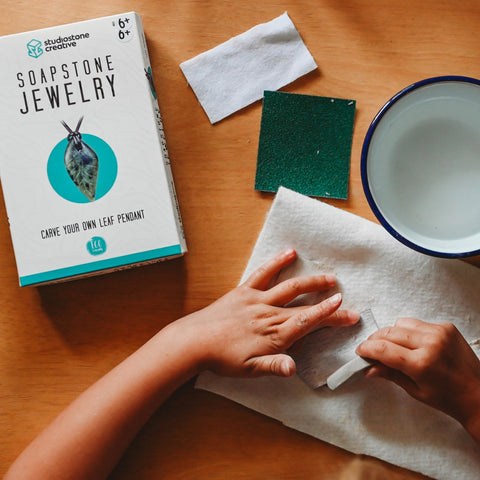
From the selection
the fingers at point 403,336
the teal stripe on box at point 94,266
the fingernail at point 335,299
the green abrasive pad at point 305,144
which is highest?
A: the green abrasive pad at point 305,144

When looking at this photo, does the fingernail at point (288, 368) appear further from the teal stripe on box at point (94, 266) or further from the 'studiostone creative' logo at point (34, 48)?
the 'studiostone creative' logo at point (34, 48)

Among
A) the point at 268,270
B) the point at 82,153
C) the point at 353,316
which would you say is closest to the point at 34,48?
the point at 82,153

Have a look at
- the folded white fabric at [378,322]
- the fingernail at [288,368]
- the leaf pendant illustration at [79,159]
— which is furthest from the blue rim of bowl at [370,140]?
the leaf pendant illustration at [79,159]

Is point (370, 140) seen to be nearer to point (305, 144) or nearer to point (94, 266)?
point (305, 144)

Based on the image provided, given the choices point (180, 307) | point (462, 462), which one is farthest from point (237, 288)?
point (462, 462)

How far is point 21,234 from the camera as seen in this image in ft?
1.79

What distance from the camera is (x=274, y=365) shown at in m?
0.54

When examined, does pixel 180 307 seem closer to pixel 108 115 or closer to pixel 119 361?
pixel 119 361

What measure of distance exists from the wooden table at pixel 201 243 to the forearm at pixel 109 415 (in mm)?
32

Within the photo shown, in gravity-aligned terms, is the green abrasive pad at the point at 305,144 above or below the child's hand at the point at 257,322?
above

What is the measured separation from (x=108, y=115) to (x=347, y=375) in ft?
1.33

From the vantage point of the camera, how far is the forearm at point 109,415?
0.52 m

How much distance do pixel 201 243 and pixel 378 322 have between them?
24 centimetres

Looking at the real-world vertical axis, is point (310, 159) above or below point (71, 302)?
above
